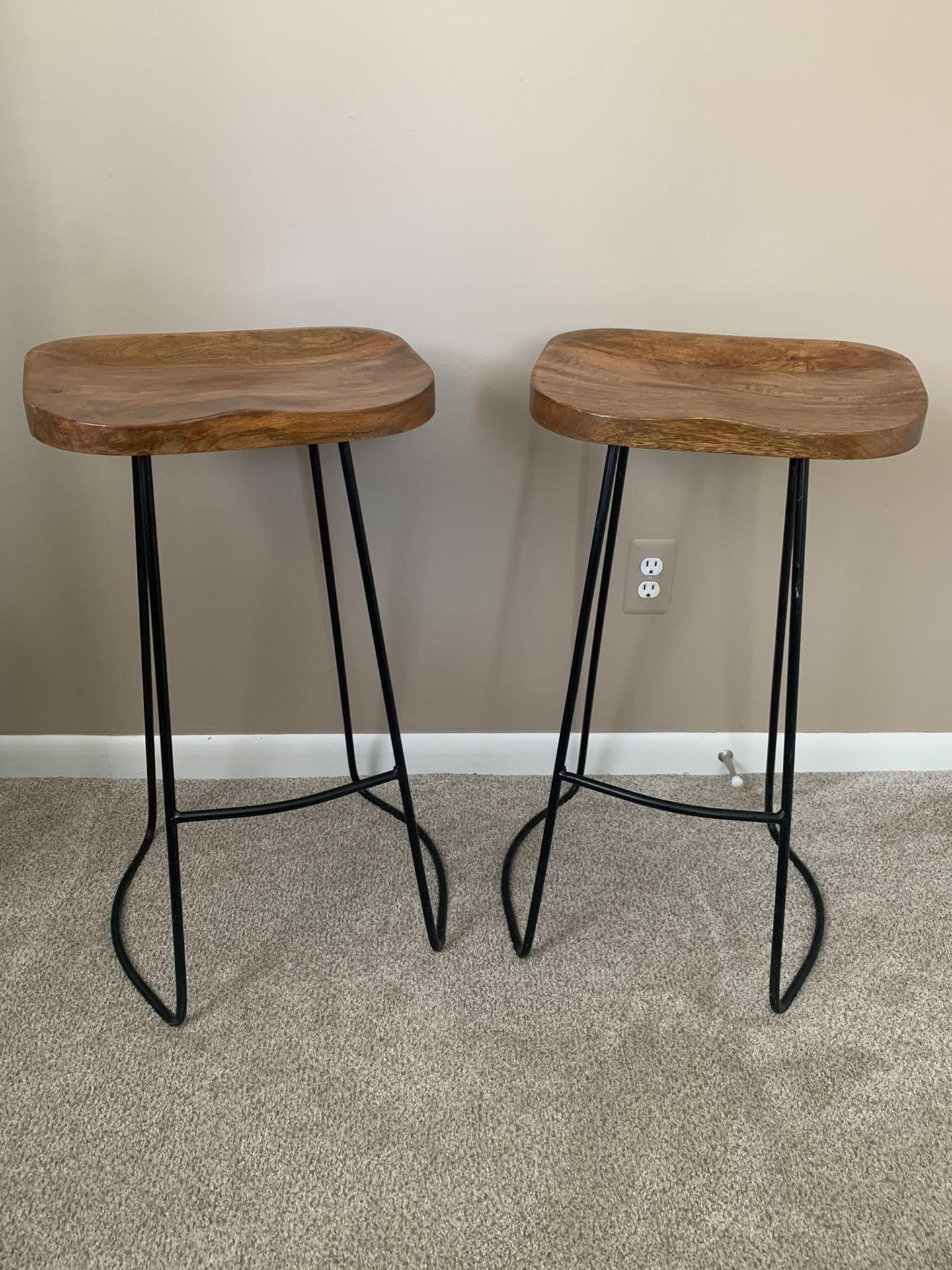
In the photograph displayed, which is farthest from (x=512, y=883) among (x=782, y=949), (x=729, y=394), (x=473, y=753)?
(x=729, y=394)

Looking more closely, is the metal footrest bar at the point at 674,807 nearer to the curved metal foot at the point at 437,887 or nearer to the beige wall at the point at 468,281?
the curved metal foot at the point at 437,887

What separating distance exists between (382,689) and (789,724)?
0.51 metres

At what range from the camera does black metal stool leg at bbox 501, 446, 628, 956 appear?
1.00 m

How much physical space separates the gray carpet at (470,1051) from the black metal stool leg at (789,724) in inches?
1.0

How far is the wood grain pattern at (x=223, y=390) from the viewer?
81cm

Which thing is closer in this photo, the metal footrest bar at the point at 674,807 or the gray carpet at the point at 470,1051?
the gray carpet at the point at 470,1051

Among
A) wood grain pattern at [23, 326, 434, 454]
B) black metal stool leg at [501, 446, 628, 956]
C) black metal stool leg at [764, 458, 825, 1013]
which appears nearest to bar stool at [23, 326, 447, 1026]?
wood grain pattern at [23, 326, 434, 454]

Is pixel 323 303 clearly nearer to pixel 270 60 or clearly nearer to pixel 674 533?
pixel 270 60

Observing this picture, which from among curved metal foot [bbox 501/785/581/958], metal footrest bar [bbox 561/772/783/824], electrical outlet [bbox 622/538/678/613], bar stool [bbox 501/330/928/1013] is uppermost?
bar stool [bbox 501/330/928/1013]

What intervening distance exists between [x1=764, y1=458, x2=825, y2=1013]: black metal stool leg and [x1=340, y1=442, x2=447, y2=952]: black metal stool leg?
414 mm

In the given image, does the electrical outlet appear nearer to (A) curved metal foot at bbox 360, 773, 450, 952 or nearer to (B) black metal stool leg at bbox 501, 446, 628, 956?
(B) black metal stool leg at bbox 501, 446, 628, 956

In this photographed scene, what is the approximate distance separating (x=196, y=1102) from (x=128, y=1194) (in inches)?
4.2

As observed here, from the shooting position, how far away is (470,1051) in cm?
107

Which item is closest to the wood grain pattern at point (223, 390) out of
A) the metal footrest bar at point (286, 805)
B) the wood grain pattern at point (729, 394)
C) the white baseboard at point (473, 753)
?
the wood grain pattern at point (729, 394)
